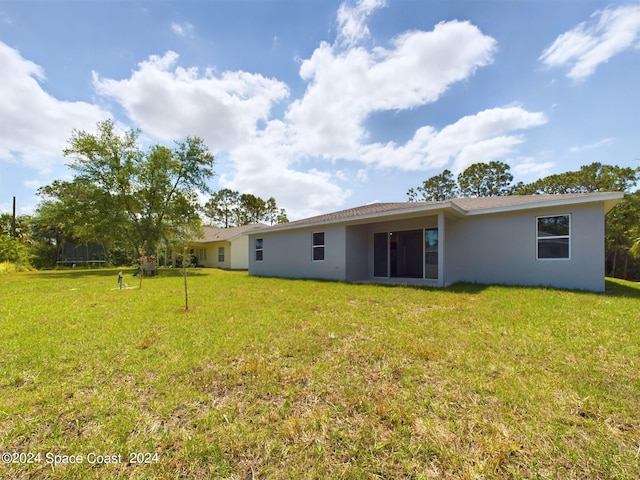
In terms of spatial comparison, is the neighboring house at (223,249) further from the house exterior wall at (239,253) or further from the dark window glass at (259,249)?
the dark window glass at (259,249)

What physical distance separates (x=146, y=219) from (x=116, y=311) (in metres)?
14.9

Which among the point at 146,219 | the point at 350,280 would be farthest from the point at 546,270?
the point at 146,219

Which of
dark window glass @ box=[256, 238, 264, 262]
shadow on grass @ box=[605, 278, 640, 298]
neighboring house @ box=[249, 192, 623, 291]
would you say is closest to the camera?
shadow on grass @ box=[605, 278, 640, 298]

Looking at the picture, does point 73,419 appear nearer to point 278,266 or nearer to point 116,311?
point 116,311

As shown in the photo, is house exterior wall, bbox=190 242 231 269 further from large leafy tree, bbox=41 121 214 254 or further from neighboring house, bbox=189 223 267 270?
large leafy tree, bbox=41 121 214 254

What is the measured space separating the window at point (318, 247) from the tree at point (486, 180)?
2618 cm

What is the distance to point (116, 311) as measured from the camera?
613 centimetres

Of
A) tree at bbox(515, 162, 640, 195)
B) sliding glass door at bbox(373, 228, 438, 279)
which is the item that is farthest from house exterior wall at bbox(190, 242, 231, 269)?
tree at bbox(515, 162, 640, 195)

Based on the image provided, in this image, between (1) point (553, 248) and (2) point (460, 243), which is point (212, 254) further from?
(1) point (553, 248)

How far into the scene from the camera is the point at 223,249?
2402cm

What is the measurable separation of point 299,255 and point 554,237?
9.15 m

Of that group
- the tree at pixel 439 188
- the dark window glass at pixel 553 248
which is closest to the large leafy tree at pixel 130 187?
the dark window glass at pixel 553 248

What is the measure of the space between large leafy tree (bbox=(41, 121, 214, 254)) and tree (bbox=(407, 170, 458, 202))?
85.9ft

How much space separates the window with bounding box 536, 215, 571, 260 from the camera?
8062 millimetres
